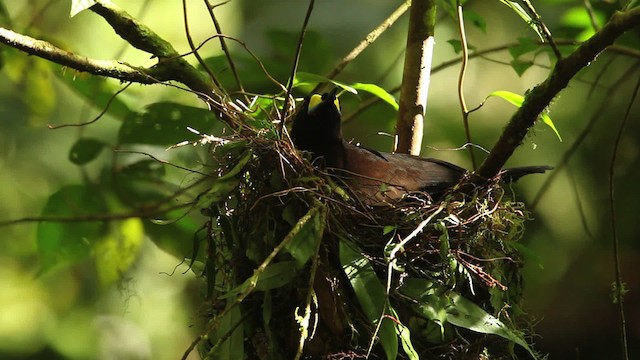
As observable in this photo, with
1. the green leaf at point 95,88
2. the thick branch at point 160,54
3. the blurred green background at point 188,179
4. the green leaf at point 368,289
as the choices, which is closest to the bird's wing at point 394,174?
the green leaf at point 368,289

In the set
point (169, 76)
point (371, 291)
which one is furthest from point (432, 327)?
point (169, 76)

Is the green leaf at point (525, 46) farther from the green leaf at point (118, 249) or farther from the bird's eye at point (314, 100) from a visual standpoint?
the green leaf at point (118, 249)

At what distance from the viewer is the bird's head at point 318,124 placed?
123cm

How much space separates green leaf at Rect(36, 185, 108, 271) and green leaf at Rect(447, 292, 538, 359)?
34.3 inches

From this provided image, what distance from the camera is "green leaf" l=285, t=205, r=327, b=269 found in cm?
87

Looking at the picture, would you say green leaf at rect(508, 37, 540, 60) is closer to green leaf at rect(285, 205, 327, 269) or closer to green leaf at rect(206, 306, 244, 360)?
green leaf at rect(285, 205, 327, 269)

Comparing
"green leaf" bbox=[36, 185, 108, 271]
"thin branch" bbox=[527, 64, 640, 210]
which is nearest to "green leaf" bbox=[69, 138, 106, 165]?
"green leaf" bbox=[36, 185, 108, 271]

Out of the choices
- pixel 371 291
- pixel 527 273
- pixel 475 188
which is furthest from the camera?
pixel 527 273

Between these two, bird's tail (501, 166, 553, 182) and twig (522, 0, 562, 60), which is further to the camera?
bird's tail (501, 166, 553, 182)

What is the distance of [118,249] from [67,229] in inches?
5.8

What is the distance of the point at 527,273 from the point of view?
1615 mm

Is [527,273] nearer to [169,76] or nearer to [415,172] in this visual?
[415,172]

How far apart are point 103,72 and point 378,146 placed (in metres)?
0.78

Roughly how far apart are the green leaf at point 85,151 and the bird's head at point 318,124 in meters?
0.50
